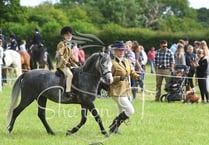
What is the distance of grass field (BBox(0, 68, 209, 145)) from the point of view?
9.20 meters

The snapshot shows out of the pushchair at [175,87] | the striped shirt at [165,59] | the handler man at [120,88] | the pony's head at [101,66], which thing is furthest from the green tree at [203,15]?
the pony's head at [101,66]

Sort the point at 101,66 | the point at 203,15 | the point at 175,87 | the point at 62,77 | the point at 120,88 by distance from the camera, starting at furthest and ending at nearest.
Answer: the point at 203,15
the point at 175,87
the point at 120,88
the point at 62,77
the point at 101,66

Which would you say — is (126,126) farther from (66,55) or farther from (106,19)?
(106,19)

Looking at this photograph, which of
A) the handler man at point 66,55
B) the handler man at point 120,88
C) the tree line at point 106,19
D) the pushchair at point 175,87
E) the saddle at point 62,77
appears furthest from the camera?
the tree line at point 106,19

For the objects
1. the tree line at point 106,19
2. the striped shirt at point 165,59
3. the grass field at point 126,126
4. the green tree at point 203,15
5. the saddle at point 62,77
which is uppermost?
the green tree at point 203,15

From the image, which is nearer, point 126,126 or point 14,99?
point 14,99

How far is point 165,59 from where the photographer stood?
16203 millimetres

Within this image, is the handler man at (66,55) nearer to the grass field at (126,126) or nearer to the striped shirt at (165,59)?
the grass field at (126,126)

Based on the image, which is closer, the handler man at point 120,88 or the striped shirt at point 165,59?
the handler man at point 120,88

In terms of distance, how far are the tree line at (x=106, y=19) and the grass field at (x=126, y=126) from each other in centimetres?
3067

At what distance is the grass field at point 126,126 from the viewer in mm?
9195

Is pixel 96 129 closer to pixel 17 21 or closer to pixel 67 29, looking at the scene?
pixel 67 29

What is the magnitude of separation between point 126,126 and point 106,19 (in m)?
65.6

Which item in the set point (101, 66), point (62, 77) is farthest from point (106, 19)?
point (101, 66)
